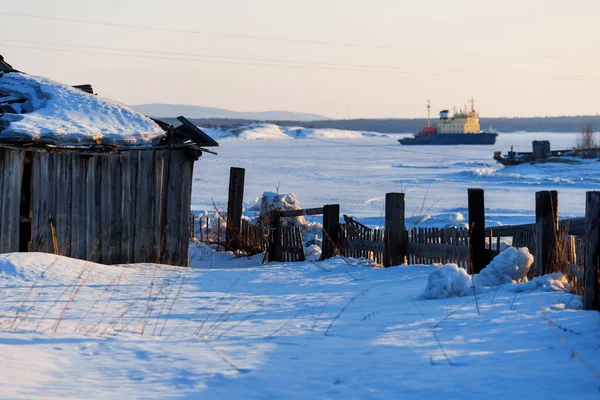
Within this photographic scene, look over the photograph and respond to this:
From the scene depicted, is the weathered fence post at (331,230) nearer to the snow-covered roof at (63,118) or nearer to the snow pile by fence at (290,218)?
the snow-covered roof at (63,118)

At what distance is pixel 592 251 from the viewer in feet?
21.8

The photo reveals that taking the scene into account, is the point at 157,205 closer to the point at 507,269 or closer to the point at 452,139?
the point at 507,269

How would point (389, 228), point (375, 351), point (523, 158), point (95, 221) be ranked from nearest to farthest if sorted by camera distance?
point (375, 351), point (389, 228), point (95, 221), point (523, 158)

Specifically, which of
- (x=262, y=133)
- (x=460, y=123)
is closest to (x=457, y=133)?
(x=460, y=123)

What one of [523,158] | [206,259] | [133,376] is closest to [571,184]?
[523,158]

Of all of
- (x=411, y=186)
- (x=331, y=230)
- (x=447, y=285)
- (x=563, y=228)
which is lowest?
(x=447, y=285)

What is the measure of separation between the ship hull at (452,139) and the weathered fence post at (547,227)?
108 metres

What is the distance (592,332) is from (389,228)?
6.10 meters

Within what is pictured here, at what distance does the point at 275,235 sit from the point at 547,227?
6601 mm

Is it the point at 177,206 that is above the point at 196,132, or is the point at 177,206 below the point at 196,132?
below

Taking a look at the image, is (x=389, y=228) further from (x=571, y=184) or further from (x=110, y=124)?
(x=571, y=184)

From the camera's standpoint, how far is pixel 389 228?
12023 mm

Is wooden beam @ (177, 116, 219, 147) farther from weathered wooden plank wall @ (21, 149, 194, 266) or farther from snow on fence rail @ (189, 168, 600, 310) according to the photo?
snow on fence rail @ (189, 168, 600, 310)

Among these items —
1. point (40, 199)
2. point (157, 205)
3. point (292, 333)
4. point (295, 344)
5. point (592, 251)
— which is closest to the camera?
point (295, 344)
